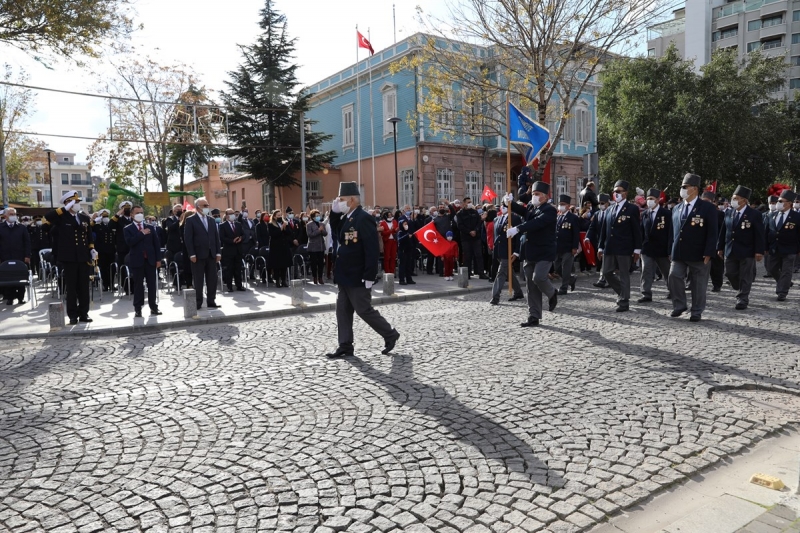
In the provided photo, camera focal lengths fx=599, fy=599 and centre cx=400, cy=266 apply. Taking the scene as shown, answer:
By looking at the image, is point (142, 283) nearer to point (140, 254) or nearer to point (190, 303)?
point (140, 254)

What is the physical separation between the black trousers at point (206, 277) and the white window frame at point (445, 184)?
20.5 metres

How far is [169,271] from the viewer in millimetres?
15875

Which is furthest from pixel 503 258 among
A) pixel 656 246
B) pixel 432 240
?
pixel 432 240

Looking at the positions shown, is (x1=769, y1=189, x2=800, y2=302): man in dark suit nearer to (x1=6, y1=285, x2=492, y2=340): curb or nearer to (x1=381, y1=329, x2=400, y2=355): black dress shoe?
(x1=6, y1=285, x2=492, y2=340): curb

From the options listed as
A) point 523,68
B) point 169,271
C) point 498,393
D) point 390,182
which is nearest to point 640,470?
point 498,393

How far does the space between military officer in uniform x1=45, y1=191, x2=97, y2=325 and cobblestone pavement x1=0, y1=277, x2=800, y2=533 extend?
2.07 metres

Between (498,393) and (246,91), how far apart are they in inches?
1241

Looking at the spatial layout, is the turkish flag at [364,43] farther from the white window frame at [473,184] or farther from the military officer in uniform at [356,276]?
the military officer in uniform at [356,276]

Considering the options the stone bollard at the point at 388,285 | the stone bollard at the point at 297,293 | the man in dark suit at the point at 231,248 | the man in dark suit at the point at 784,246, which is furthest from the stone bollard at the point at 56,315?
the man in dark suit at the point at 784,246

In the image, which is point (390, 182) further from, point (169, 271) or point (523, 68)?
point (169, 271)

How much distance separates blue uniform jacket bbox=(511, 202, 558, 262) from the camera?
371 inches

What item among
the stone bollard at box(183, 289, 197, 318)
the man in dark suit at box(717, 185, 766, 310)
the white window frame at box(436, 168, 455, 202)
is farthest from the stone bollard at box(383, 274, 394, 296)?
the white window frame at box(436, 168, 455, 202)

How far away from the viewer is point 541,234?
378 inches

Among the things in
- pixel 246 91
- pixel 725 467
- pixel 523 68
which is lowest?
pixel 725 467
